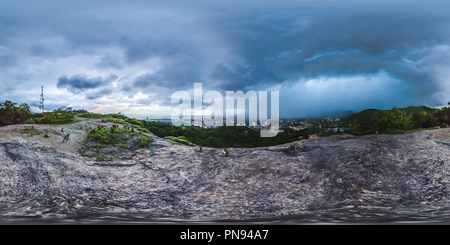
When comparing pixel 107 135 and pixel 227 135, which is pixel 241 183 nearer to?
pixel 227 135

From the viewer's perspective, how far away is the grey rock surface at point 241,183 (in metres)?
5.06

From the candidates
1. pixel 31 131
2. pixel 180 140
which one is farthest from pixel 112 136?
pixel 180 140

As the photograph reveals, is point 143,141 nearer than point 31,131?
No

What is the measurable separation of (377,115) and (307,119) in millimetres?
2716

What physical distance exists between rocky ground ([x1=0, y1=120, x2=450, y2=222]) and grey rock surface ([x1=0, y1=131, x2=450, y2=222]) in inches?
0.9

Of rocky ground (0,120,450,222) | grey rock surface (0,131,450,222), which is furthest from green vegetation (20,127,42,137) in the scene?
grey rock surface (0,131,450,222)

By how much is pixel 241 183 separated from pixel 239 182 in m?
0.08

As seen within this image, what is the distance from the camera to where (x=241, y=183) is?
683 centimetres

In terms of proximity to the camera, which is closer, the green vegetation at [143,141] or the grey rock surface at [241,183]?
the grey rock surface at [241,183]

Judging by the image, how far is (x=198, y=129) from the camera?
11836 millimetres

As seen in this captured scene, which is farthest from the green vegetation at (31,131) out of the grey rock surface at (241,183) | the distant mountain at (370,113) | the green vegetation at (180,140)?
the distant mountain at (370,113)

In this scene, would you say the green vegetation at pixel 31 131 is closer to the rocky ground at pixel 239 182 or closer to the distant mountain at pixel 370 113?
the rocky ground at pixel 239 182

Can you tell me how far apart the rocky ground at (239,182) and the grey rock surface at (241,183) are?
23mm

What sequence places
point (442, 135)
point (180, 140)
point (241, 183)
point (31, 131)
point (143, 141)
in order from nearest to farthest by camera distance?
point (241, 183), point (442, 135), point (31, 131), point (143, 141), point (180, 140)
